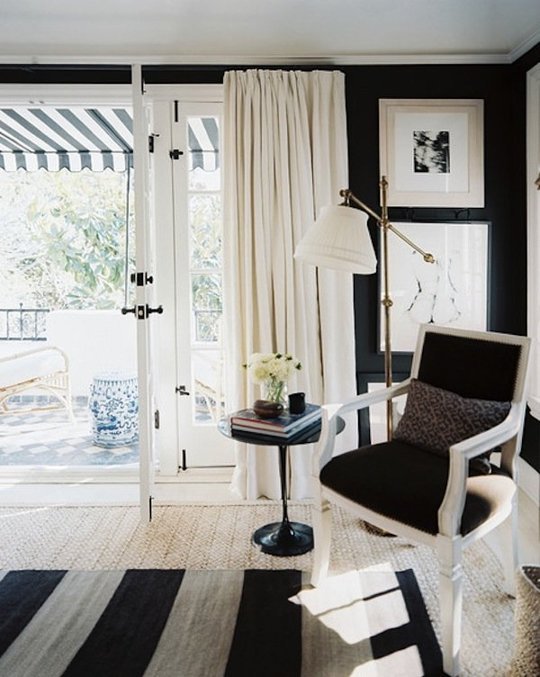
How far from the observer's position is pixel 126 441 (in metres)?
4.55

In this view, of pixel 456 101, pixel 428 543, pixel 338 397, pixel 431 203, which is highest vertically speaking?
pixel 456 101

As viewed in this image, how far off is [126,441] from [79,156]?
2.33 m

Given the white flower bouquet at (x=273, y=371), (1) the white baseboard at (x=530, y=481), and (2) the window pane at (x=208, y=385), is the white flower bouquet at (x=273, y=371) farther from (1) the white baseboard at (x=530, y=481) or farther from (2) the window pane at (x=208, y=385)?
(1) the white baseboard at (x=530, y=481)

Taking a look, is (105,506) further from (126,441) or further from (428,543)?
(428,543)

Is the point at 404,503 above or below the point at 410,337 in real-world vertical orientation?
below

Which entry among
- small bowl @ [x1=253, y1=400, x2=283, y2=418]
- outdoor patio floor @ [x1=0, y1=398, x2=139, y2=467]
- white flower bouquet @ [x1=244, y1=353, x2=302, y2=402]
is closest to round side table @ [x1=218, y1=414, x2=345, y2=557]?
small bowl @ [x1=253, y1=400, x2=283, y2=418]

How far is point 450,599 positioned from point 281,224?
206cm

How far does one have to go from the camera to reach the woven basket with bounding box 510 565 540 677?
1651 millimetres

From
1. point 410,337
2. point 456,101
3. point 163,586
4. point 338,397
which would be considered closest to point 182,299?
point 338,397

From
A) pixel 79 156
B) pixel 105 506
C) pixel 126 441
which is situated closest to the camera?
pixel 105 506

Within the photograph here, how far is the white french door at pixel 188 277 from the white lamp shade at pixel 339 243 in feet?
3.59

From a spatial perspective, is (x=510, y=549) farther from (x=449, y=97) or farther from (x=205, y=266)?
(x=449, y=97)

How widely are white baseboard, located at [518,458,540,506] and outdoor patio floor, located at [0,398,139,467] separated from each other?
2428 millimetres

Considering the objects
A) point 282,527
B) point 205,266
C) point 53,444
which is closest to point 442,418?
point 282,527
